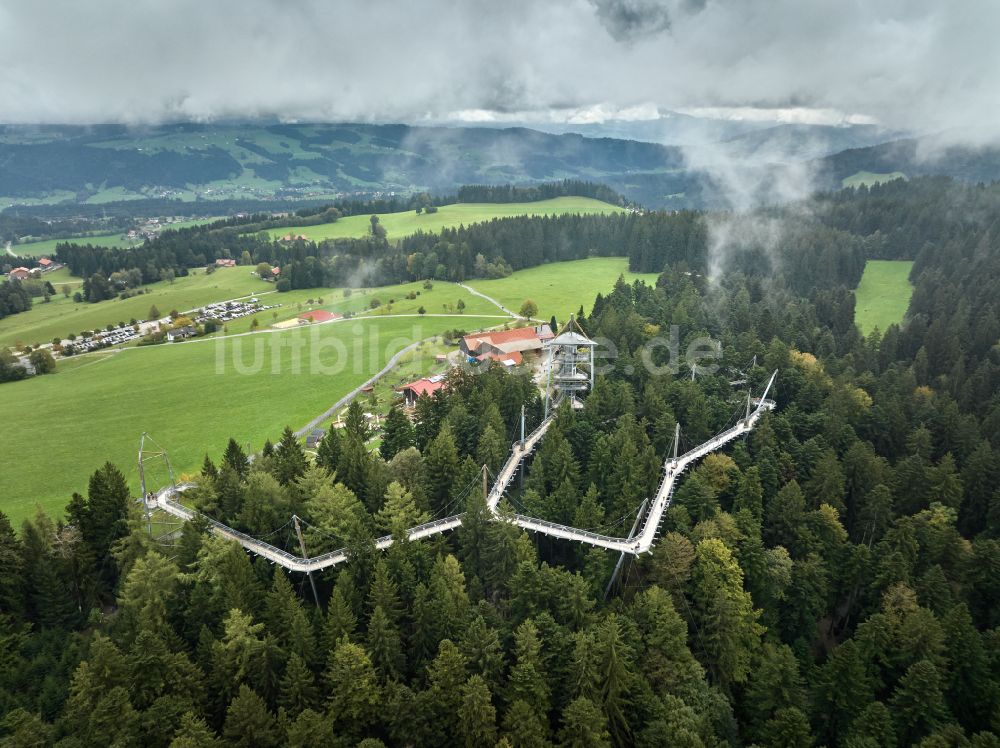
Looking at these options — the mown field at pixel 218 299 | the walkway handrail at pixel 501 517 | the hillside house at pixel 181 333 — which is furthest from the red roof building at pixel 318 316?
the walkway handrail at pixel 501 517

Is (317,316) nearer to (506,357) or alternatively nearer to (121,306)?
(506,357)

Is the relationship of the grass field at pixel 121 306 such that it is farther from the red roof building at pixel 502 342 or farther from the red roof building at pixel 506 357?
the red roof building at pixel 506 357

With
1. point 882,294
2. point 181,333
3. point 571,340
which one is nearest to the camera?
point 571,340

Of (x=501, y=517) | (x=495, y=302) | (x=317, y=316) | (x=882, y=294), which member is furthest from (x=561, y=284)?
(x=501, y=517)

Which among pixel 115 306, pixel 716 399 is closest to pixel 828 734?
pixel 716 399

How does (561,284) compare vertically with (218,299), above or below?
above

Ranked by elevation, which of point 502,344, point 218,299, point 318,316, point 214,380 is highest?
point 502,344

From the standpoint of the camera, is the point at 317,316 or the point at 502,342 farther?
the point at 317,316

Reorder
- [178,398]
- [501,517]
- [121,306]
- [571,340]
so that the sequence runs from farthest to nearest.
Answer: [121,306] < [178,398] < [571,340] < [501,517]
